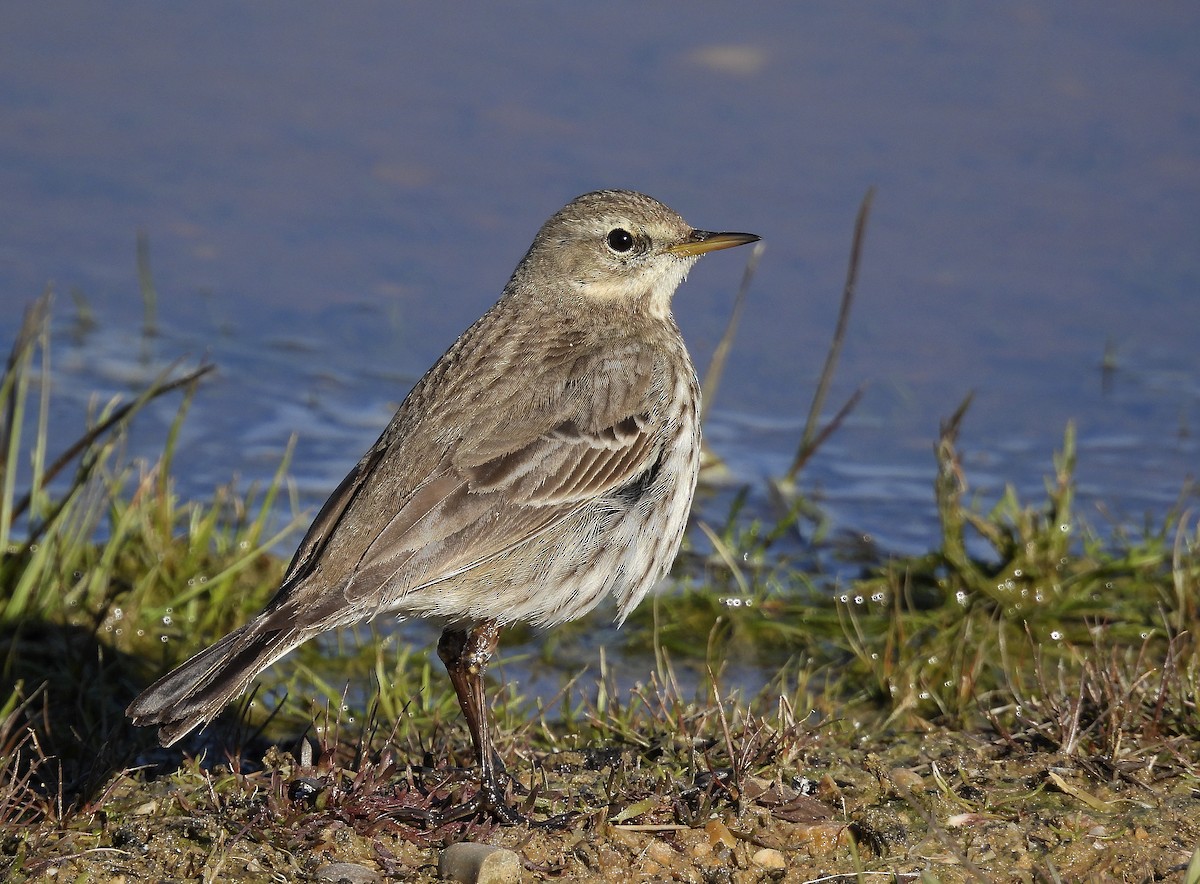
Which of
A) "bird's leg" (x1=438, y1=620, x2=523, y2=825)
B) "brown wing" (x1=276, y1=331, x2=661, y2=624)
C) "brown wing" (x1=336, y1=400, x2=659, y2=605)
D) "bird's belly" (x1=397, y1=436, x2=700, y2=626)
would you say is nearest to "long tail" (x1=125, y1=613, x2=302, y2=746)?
"brown wing" (x1=276, y1=331, x2=661, y2=624)

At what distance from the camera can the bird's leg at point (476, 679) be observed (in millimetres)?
5258

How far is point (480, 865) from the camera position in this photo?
14.9 feet

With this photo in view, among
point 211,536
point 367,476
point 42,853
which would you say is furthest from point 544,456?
point 211,536

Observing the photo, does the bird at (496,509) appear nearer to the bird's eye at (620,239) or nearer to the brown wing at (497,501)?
the brown wing at (497,501)

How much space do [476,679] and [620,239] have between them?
6.13ft

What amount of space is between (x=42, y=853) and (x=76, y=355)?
6032 mm

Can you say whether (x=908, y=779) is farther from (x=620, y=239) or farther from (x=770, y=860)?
(x=620, y=239)

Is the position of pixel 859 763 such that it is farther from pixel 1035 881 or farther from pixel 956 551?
pixel 956 551

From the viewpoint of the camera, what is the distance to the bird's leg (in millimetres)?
5258

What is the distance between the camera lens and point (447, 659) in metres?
5.78

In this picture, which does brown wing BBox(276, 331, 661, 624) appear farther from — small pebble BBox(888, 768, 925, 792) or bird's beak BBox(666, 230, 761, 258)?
small pebble BBox(888, 768, 925, 792)

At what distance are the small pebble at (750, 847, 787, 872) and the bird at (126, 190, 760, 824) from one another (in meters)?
0.70

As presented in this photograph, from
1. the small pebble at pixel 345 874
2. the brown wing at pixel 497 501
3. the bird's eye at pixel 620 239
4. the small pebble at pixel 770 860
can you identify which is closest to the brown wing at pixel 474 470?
the brown wing at pixel 497 501

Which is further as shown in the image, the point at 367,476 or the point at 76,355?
the point at 76,355
